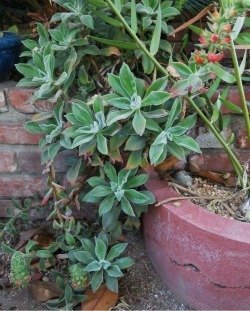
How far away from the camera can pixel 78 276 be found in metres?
1.27

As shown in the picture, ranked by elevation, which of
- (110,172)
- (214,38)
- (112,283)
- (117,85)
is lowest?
(112,283)

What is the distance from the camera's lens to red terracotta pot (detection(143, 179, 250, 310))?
1198mm

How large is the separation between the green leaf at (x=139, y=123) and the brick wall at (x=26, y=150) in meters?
0.38

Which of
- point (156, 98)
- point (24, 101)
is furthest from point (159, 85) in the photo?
point (24, 101)

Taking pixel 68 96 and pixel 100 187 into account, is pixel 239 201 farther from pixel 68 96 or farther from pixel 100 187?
pixel 68 96

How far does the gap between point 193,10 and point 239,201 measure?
54 centimetres

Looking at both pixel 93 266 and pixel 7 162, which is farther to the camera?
pixel 7 162

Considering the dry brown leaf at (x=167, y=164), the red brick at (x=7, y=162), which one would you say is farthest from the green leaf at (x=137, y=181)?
the red brick at (x=7, y=162)

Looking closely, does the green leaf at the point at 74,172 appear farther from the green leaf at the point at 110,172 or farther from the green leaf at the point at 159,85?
the green leaf at the point at 159,85

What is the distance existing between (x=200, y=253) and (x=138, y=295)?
0.25 metres

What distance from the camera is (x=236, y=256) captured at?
119 centimetres

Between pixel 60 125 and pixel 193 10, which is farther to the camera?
pixel 193 10

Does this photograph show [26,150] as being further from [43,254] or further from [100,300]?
[100,300]

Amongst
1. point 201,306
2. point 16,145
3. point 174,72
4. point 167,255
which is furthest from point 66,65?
point 201,306
